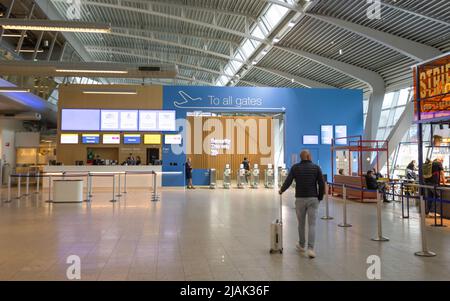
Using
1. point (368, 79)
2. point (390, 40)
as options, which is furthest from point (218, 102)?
point (368, 79)

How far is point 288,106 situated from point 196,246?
14185 millimetres

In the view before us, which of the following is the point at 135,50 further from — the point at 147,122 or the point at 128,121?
the point at 147,122

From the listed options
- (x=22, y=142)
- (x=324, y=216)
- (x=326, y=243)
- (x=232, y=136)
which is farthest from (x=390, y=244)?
(x=22, y=142)

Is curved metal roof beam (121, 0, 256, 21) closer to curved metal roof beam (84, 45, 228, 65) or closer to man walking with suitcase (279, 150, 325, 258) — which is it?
curved metal roof beam (84, 45, 228, 65)

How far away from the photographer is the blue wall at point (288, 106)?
18594 mm

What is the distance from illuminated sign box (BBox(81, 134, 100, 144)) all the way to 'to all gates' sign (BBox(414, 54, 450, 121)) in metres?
13.4

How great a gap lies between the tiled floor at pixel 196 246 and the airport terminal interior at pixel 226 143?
1.7 inches

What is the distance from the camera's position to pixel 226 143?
858 inches

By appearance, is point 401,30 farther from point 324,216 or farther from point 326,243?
point 326,243

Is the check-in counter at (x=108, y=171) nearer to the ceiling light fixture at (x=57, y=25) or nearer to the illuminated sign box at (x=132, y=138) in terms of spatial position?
the illuminated sign box at (x=132, y=138)

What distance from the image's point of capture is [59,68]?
12578 mm

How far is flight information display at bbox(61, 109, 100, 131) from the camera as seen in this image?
18.0 meters

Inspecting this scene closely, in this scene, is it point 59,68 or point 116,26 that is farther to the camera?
point 116,26

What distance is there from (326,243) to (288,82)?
70.1 feet
